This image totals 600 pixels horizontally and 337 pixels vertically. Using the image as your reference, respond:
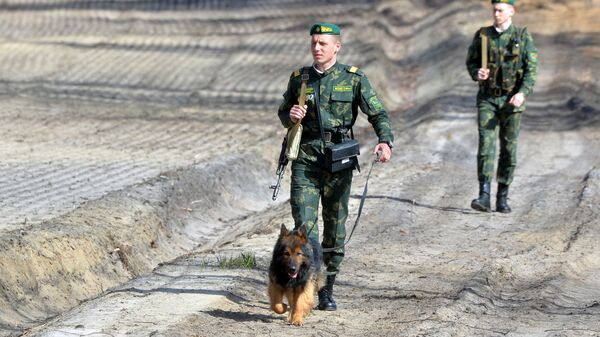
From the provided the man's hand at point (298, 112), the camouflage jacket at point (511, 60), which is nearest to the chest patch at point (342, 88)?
the man's hand at point (298, 112)

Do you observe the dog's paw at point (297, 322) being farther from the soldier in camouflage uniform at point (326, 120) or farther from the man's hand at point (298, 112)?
the man's hand at point (298, 112)

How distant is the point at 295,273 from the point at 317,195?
36.8 inches

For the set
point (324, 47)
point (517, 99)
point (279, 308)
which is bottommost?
point (279, 308)

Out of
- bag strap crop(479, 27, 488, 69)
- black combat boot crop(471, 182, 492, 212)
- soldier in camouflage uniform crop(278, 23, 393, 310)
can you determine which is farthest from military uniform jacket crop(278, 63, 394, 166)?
black combat boot crop(471, 182, 492, 212)

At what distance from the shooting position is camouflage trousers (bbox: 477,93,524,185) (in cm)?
1364

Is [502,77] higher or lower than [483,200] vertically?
higher

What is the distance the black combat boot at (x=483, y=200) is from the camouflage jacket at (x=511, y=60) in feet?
3.84

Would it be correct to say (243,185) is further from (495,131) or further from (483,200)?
(495,131)

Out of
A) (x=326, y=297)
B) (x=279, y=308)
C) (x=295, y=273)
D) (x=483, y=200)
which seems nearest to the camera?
(x=295, y=273)

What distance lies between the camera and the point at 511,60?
44.1ft

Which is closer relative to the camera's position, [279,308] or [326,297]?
[279,308]

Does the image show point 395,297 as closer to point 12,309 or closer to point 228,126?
point 12,309

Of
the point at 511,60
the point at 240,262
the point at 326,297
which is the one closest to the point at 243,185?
the point at 511,60

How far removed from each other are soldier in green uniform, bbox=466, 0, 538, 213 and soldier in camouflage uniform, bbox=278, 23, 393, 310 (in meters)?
4.77
